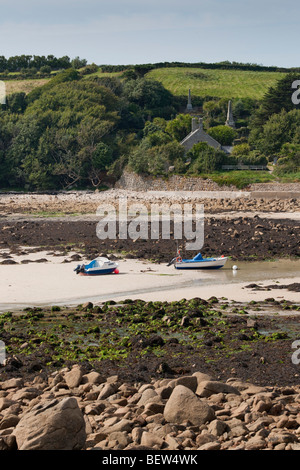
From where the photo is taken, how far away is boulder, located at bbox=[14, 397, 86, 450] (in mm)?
10172

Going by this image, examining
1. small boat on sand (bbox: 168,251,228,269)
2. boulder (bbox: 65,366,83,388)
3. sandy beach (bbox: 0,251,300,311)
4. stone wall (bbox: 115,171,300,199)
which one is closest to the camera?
boulder (bbox: 65,366,83,388)

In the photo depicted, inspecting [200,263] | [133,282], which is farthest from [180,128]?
[133,282]

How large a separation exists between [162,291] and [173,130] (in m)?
50.9

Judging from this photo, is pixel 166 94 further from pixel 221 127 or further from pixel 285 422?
pixel 285 422

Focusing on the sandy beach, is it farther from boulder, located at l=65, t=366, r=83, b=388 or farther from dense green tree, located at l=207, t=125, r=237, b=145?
dense green tree, located at l=207, t=125, r=237, b=145

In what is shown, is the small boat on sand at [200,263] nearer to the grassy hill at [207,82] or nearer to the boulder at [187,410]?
the boulder at [187,410]

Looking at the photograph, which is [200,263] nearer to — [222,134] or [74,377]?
[74,377]

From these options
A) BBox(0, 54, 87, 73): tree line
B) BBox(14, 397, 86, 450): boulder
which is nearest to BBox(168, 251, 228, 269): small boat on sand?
BBox(14, 397, 86, 450): boulder

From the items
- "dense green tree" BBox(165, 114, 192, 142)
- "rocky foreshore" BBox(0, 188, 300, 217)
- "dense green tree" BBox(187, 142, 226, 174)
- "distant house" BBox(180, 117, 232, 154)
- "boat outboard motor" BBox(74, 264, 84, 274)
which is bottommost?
"rocky foreshore" BBox(0, 188, 300, 217)

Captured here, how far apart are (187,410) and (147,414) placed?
75 cm

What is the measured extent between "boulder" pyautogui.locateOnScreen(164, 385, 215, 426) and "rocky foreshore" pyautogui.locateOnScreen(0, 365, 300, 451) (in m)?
0.02

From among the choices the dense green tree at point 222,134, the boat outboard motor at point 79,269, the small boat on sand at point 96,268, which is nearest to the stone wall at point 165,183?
the dense green tree at point 222,134

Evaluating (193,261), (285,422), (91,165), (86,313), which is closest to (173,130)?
(91,165)

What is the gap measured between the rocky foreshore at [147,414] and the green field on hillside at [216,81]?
88.3 metres
